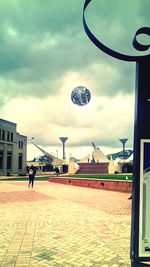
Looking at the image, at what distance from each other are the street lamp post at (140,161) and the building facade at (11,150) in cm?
6219

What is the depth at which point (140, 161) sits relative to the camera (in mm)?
2961

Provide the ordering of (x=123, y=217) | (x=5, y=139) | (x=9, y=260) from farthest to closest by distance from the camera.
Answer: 1. (x=5, y=139)
2. (x=123, y=217)
3. (x=9, y=260)

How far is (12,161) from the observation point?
67250 millimetres

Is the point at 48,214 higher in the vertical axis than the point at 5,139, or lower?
lower

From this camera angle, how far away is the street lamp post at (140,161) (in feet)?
9.55

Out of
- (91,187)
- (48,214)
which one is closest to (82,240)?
(48,214)

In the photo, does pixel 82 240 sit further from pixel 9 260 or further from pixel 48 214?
pixel 48 214

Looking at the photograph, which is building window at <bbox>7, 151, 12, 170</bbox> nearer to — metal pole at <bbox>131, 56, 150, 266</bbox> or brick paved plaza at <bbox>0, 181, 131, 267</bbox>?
brick paved plaza at <bbox>0, 181, 131, 267</bbox>

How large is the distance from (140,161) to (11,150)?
219 feet

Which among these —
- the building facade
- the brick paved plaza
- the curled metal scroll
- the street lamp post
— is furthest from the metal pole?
the building facade

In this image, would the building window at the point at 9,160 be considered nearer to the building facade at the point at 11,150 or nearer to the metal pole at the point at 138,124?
the building facade at the point at 11,150

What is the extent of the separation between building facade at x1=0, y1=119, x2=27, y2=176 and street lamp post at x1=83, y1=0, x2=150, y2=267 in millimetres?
62189

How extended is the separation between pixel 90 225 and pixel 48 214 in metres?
2.16

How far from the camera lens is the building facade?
212ft
